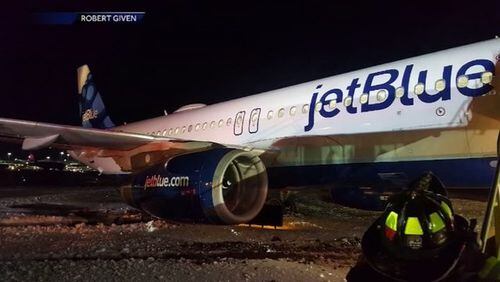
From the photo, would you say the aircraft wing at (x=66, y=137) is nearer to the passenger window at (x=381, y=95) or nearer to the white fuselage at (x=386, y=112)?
the white fuselage at (x=386, y=112)

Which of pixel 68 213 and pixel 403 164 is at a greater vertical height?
pixel 403 164

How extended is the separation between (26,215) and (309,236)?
6.59m

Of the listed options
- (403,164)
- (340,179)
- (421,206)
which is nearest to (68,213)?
(340,179)

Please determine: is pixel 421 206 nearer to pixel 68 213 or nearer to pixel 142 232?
pixel 142 232

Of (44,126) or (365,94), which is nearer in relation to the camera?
(365,94)

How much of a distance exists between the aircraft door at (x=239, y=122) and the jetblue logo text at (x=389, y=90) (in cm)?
209

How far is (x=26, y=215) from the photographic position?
39.3 ft

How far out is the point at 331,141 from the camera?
8.98 metres

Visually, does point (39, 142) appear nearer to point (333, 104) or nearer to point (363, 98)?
point (333, 104)

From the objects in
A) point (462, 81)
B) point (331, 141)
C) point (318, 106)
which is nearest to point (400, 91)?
point (462, 81)

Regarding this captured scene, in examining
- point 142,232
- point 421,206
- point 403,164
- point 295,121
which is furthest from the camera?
point 295,121

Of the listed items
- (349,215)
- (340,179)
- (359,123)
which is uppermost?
(359,123)

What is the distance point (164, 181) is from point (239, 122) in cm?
299

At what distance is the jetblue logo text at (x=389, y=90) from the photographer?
7348 mm
